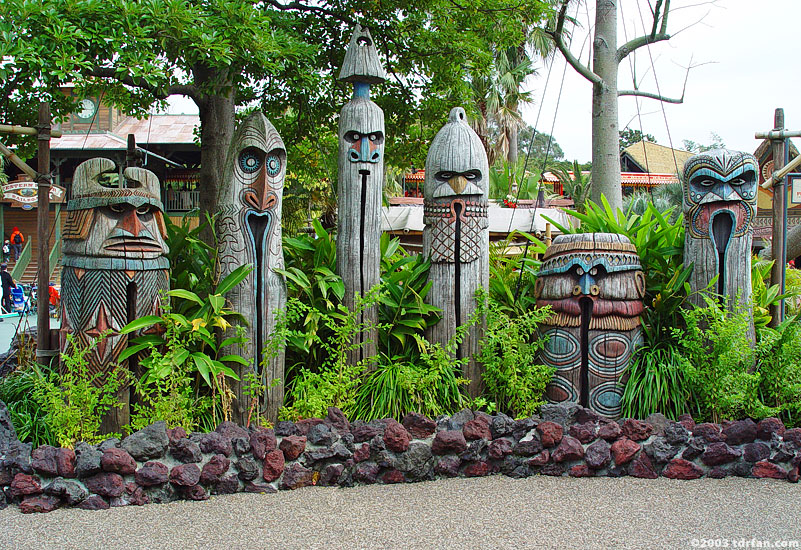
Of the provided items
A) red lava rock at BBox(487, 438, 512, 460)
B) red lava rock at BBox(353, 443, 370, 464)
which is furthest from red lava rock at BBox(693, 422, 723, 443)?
red lava rock at BBox(353, 443, 370, 464)

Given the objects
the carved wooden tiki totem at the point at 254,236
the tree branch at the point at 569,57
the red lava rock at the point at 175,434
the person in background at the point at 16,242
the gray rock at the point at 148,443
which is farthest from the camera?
the person in background at the point at 16,242

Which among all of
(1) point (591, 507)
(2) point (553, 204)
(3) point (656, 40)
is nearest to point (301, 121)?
(3) point (656, 40)

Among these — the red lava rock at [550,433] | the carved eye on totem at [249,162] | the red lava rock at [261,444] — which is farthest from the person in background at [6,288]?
the red lava rock at [550,433]

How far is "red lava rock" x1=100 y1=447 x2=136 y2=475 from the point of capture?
10.5ft

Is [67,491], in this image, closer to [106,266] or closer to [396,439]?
[106,266]

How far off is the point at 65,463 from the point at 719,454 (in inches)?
138

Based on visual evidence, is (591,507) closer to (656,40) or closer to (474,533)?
(474,533)

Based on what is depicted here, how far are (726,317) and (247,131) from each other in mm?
3428

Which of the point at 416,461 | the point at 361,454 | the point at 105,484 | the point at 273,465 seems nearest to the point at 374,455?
the point at 361,454

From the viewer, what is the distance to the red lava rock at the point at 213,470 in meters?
3.30

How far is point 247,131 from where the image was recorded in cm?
410

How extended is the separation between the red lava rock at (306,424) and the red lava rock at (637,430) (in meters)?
1.79

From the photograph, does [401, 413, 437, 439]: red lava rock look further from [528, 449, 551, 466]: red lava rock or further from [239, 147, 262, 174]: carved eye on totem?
[239, 147, 262, 174]: carved eye on totem

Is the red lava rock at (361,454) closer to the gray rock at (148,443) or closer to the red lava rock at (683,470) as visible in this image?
the gray rock at (148,443)
